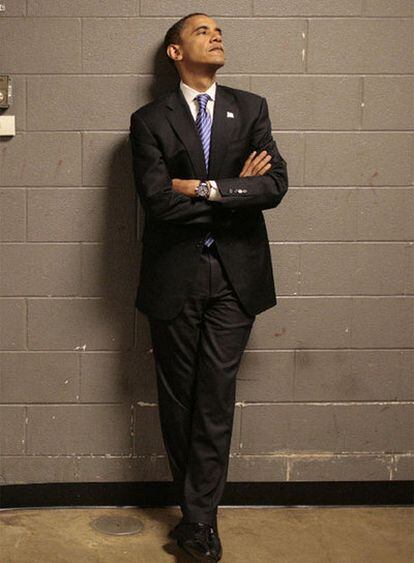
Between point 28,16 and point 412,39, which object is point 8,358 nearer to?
point 28,16

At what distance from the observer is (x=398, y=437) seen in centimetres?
364

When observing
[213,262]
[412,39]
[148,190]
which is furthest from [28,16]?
[412,39]

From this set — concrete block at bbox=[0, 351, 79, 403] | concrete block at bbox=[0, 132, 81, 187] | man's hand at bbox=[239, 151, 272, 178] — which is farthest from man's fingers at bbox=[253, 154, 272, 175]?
concrete block at bbox=[0, 351, 79, 403]

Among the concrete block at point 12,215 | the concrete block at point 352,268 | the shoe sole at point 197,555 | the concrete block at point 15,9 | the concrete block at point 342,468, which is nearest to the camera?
the shoe sole at point 197,555

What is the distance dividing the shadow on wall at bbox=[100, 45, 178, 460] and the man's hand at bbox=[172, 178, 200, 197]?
0.44m

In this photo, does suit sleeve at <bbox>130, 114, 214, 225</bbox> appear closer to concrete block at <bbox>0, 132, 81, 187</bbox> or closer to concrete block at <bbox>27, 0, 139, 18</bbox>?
concrete block at <bbox>0, 132, 81, 187</bbox>

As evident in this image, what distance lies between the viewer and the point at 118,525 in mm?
3441

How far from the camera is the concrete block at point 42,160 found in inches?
134

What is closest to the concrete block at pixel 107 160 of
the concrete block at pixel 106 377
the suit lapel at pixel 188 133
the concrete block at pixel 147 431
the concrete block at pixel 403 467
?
the suit lapel at pixel 188 133

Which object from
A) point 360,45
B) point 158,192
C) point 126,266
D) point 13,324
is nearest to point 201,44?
point 158,192

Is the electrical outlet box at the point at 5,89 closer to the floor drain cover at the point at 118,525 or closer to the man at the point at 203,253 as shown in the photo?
the man at the point at 203,253

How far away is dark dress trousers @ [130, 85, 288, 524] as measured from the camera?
10.2ft

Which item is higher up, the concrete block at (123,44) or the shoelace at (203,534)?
the concrete block at (123,44)

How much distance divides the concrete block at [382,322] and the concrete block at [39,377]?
115 centimetres
